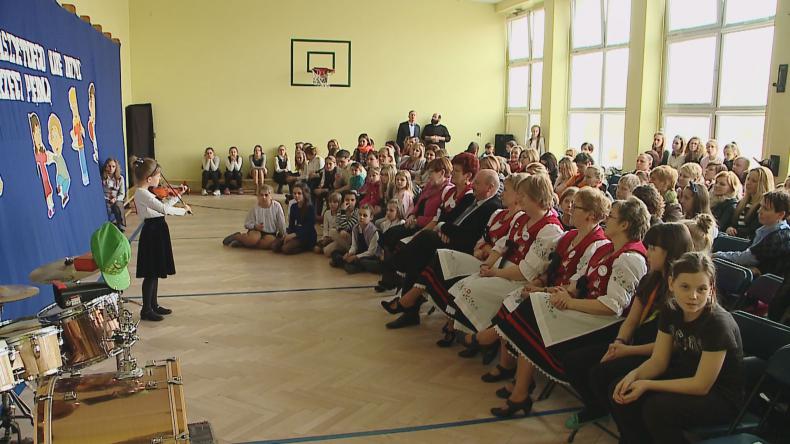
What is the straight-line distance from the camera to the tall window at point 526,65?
14562mm

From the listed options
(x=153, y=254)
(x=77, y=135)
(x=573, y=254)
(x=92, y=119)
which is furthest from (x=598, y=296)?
(x=92, y=119)

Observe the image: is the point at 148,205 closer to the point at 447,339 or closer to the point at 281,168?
the point at 447,339

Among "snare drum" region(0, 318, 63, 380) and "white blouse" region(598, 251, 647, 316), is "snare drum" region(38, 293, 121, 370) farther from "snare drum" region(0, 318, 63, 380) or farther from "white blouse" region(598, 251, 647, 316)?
"white blouse" region(598, 251, 647, 316)

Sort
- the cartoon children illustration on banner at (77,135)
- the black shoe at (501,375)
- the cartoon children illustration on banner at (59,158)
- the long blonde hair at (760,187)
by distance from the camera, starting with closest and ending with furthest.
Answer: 1. the black shoe at (501,375)
2. the long blonde hair at (760,187)
3. the cartoon children illustration on banner at (59,158)
4. the cartoon children illustration on banner at (77,135)

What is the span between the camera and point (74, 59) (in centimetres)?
748

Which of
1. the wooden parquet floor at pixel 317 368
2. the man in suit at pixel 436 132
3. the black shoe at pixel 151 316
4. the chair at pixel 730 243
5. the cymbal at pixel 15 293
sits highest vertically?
the man in suit at pixel 436 132

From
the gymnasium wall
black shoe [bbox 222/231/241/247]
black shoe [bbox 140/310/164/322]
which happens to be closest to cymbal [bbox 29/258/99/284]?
black shoe [bbox 140/310/164/322]

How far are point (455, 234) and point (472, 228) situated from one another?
14cm

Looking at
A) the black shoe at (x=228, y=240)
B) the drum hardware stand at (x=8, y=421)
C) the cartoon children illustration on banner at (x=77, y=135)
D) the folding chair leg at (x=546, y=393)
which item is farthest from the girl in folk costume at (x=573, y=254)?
the cartoon children illustration on banner at (x=77, y=135)

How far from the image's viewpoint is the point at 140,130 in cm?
1345

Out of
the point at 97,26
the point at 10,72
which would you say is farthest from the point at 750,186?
the point at 97,26

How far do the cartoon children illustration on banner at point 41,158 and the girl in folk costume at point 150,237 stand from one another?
902 mm

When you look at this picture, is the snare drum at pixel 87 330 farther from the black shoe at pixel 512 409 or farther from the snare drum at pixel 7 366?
the black shoe at pixel 512 409

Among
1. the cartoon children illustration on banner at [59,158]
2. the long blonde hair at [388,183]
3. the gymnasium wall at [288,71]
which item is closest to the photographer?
the cartoon children illustration on banner at [59,158]
